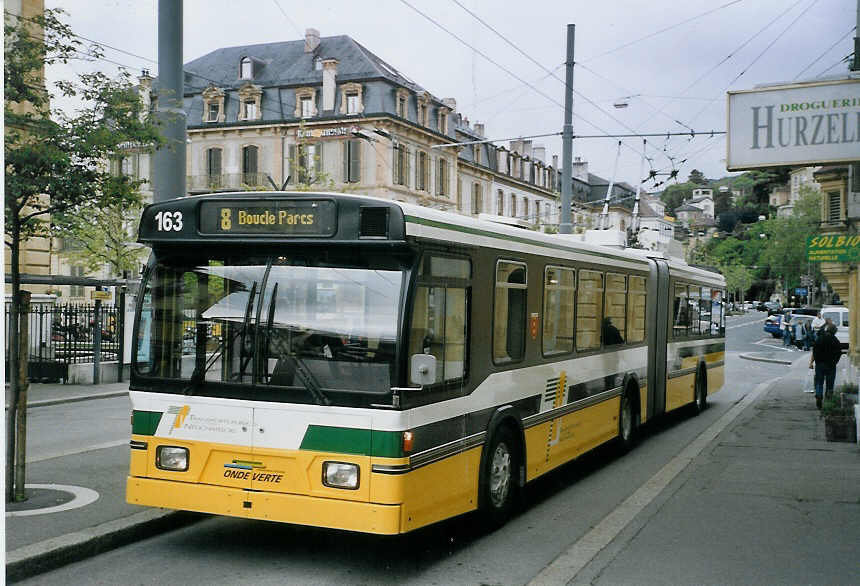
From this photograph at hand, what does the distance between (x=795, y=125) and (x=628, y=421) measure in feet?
17.0

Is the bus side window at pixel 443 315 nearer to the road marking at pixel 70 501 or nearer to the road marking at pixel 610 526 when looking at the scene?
the road marking at pixel 610 526

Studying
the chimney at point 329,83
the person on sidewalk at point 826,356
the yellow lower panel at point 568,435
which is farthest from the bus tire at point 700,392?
the chimney at point 329,83

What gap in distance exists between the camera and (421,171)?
45750 mm

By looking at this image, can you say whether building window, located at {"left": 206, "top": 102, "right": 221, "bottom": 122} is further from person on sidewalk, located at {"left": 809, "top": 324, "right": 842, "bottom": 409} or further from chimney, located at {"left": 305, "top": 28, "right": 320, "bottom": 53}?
person on sidewalk, located at {"left": 809, "top": 324, "right": 842, "bottom": 409}

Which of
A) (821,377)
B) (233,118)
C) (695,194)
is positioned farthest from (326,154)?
(695,194)

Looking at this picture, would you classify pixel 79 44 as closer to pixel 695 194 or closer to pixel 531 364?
pixel 531 364

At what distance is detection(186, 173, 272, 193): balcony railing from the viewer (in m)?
43.7

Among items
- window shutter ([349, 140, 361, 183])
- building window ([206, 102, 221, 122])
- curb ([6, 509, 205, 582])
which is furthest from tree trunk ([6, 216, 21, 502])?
building window ([206, 102, 221, 122])

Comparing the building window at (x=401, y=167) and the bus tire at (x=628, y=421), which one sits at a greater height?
the building window at (x=401, y=167)

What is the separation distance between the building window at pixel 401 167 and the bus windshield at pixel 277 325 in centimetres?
3460

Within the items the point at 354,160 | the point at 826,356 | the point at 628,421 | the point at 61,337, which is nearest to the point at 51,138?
the point at 628,421

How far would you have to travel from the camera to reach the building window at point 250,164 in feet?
144

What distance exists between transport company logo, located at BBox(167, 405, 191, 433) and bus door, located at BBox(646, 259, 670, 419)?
8.38 m

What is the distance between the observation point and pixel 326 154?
4147 centimetres
